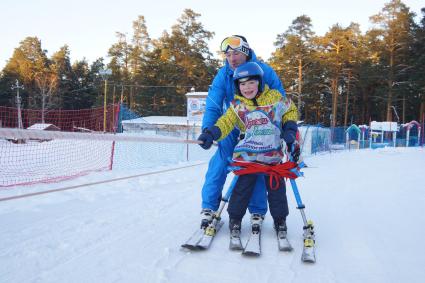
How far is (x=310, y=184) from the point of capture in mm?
5680

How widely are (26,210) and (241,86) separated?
8.15ft

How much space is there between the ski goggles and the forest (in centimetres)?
3380

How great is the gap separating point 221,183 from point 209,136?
59cm

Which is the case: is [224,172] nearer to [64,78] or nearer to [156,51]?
[156,51]

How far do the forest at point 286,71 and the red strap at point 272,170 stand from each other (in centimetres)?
3419

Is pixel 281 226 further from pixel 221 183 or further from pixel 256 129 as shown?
pixel 256 129

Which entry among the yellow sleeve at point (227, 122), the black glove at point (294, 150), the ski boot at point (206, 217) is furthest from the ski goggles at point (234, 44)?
the ski boot at point (206, 217)

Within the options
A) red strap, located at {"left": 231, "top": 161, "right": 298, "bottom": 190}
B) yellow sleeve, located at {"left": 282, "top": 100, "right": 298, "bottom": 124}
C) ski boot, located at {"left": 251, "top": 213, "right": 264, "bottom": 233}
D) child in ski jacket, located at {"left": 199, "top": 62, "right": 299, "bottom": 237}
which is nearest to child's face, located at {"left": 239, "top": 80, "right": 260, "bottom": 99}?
child in ski jacket, located at {"left": 199, "top": 62, "right": 299, "bottom": 237}

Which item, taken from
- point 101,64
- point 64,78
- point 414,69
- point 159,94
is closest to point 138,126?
point 159,94

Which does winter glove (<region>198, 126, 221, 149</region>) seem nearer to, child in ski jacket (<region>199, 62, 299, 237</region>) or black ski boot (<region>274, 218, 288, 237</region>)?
child in ski jacket (<region>199, 62, 299, 237</region>)

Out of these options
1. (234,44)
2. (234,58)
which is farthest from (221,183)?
(234,44)

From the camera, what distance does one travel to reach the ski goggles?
302 centimetres

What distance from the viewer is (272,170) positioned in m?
2.67

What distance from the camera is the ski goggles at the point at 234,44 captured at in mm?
3016
